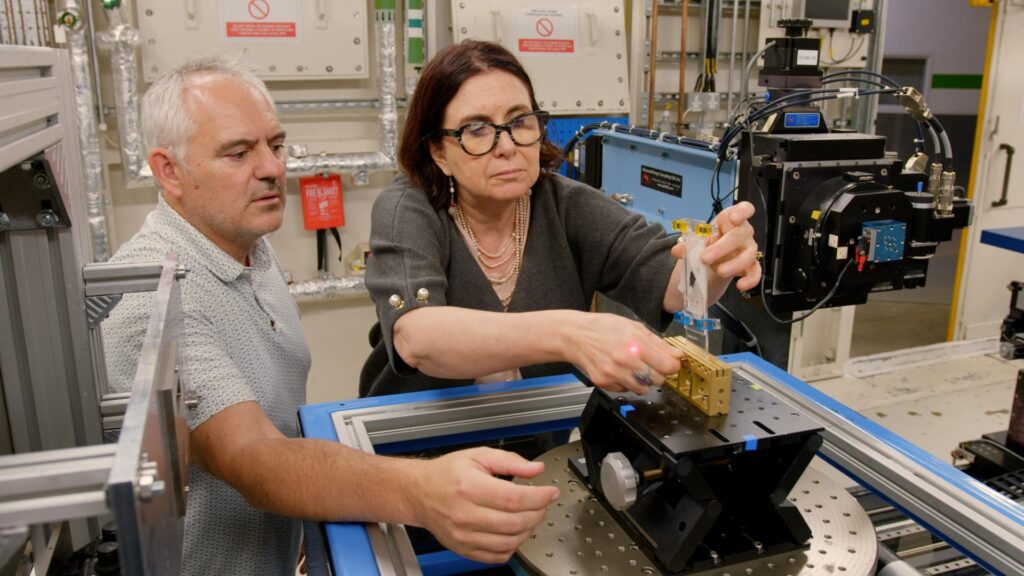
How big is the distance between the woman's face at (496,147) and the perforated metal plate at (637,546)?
1.81 feet

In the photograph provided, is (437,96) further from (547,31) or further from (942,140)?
(547,31)

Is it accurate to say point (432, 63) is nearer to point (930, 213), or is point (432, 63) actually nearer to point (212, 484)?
point (212, 484)

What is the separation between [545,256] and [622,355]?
599 millimetres

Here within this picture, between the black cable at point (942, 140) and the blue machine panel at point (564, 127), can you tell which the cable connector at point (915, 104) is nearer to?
the black cable at point (942, 140)

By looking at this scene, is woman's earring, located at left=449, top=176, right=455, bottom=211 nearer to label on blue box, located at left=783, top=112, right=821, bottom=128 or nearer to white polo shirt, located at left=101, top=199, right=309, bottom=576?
white polo shirt, located at left=101, top=199, right=309, bottom=576

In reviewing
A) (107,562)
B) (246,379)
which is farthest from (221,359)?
(107,562)

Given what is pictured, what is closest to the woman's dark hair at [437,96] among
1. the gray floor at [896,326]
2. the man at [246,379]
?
the man at [246,379]

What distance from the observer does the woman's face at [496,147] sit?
4.33 ft

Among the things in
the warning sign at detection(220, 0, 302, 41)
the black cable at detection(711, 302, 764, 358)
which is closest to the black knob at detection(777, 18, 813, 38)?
the black cable at detection(711, 302, 764, 358)

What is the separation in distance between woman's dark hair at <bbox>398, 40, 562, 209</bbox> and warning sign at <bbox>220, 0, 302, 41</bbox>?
1374 millimetres

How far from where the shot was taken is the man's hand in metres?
0.78

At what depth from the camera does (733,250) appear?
114 centimetres

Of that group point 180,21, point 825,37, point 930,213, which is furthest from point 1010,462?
point 180,21

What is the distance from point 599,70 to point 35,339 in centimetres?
249
